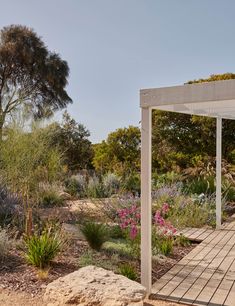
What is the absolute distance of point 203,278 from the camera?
4.78 meters

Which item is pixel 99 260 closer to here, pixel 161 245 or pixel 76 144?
pixel 161 245

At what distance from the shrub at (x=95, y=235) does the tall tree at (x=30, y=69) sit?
2019 cm

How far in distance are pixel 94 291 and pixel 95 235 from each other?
6.29 ft

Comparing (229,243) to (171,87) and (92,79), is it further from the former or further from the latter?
(92,79)

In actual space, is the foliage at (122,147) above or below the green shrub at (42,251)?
above

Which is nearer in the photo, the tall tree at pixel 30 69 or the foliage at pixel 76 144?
the foliage at pixel 76 144

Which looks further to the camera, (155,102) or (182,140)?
(182,140)

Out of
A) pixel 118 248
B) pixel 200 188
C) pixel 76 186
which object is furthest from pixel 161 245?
pixel 76 186

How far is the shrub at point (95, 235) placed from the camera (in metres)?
5.66

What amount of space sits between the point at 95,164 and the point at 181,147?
5071mm

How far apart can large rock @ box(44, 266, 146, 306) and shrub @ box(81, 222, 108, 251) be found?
152 centimetres

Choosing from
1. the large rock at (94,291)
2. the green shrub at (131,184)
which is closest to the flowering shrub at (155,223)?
the large rock at (94,291)

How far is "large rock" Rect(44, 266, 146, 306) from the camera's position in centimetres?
362

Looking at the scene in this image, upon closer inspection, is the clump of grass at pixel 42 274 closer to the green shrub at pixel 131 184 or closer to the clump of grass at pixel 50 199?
the clump of grass at pixel 50 199
